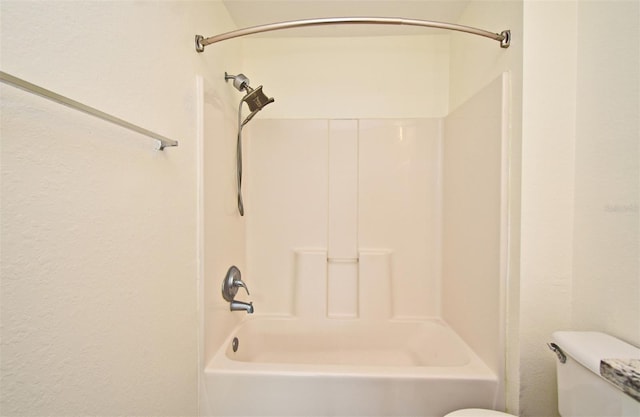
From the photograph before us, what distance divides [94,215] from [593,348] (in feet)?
4.50

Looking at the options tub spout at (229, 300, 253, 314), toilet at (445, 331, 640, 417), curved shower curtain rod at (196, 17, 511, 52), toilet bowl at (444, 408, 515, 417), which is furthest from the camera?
tub spout at (229, 300, 253, 314)

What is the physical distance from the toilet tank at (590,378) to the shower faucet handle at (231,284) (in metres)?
1.26

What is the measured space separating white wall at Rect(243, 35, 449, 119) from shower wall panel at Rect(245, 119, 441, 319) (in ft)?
0.31

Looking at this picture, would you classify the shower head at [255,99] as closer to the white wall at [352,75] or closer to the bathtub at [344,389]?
the white wall at [352,75]

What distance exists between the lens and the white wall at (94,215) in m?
0.46

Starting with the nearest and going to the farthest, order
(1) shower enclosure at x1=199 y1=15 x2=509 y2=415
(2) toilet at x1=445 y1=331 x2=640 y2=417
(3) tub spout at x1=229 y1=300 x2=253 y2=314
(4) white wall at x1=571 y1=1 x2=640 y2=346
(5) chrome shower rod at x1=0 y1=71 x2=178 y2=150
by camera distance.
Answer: (5) chrome shower rod at x1=0 y1=71 x2=178 y2=150, (2) toilet at x1=445 y1=331 x2=640 y2=417, (4) white wall at x1=571 y1=1 x2=640 y2=346, (3) tub spout at x1=229 y1=300 x2=253 y2=314, (1) shower enclosure at x1=199 y1=15 x2=509 y2=415

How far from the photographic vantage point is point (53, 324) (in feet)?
1.69

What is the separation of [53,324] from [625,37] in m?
1.65

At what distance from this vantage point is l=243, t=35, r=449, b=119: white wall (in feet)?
5.48

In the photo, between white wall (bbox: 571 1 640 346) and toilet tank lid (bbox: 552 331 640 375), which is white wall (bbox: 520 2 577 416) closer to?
white wall (bbox: 571 1 640 346)

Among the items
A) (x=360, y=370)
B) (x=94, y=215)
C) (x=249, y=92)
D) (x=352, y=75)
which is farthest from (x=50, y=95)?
(x=352, y=75)

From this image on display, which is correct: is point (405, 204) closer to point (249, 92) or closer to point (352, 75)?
point (352, 75)

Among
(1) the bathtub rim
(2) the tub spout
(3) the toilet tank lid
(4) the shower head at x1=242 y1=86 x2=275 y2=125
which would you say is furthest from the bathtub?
(4) the shower head at x1=242 y1=86 x2=275 y2=125

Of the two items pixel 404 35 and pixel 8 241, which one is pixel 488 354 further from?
pixel 404 35
